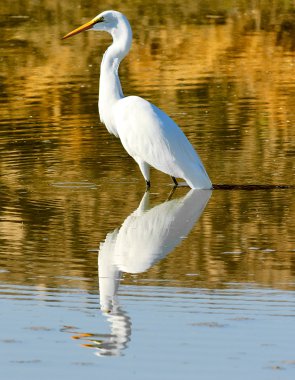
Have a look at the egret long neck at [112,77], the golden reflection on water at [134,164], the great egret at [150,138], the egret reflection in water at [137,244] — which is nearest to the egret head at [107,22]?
the egret long neck at [112,77]

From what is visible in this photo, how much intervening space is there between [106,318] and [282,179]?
461 cm

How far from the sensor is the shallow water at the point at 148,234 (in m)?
6.43

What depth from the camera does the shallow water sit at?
6.43 meters

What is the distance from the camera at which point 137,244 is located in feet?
29.6

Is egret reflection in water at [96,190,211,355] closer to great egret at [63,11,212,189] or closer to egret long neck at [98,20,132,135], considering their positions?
great egret at [63,11,212,189]

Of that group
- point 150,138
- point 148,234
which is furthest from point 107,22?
point 148,234

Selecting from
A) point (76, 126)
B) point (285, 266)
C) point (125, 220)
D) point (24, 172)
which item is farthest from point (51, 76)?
point (285, 266)

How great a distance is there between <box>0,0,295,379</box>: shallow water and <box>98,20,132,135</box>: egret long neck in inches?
20.7

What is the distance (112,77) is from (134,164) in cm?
94

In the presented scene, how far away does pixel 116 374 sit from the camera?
6016 mm

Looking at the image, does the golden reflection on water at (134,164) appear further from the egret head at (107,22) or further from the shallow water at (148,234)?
the egret head at (107,22)

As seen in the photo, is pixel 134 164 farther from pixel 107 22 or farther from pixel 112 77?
pixel 107 22

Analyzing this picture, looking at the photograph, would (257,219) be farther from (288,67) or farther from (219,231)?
(288,67)

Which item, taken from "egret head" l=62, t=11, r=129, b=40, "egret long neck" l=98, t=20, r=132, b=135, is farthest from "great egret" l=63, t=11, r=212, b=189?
"egret head" l=62, t=11, r=129, b=40
